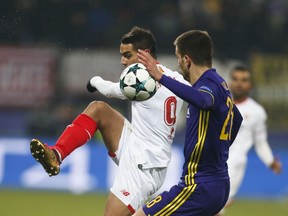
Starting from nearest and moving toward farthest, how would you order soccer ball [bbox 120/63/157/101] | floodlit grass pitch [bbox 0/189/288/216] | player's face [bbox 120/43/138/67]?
soccer ball [bbox 120/63/157/101] < player's face [bbox 120/43/138/67] < floodlit grass pitch [bbox 0/189/288/216]

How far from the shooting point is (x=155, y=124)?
24.5ft

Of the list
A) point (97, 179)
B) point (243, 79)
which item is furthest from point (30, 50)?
point (243, 79)

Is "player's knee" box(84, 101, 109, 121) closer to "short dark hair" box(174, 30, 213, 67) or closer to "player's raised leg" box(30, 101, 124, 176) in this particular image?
"player's raised leg" box(30, 101, 124, 176)

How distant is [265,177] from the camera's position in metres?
14.6

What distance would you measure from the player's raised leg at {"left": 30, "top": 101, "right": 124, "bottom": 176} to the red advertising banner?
7417 mm

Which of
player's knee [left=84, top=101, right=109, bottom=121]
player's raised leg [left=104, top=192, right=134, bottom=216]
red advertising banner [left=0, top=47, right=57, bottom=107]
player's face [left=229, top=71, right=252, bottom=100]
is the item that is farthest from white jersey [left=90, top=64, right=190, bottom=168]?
red advertising banner [left=0, top=47, right=57, bottom=107]

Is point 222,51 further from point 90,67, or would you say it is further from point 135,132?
point 135,132

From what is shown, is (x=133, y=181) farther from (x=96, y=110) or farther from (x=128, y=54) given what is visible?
(x=128, y=54)

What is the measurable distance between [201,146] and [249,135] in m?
4.28

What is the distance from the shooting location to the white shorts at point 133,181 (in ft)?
24.5

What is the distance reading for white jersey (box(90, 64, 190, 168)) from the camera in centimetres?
748

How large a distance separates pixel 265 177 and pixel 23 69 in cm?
437

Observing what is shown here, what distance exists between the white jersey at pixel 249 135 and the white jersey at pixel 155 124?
321 cm

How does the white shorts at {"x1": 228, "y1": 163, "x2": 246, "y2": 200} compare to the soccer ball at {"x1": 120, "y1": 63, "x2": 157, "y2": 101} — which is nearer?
the soccer ball at {"x1": 120, "y1": 63, "x2": 157, "y2": 101}
